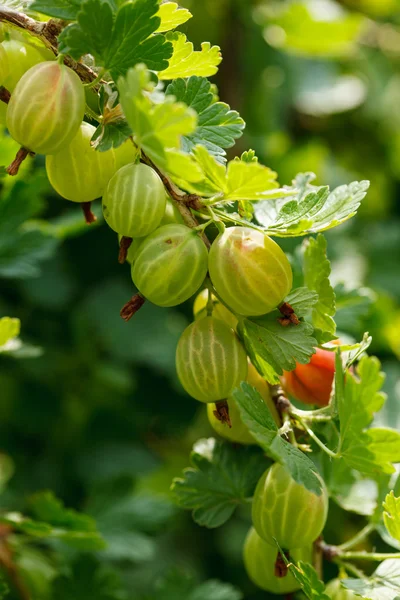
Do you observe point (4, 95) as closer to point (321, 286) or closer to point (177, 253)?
point (177, 253)

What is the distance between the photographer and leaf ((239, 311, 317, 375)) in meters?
0.63

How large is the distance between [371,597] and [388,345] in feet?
2.58

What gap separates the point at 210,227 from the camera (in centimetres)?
72

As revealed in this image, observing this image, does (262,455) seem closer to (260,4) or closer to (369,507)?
(369,507)

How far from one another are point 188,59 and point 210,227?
163 millimetres

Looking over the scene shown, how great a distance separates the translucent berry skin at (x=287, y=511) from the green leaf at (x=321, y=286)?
0.14m

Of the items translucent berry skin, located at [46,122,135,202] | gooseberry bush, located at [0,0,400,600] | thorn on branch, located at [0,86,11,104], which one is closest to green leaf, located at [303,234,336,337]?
gooseberry bush, located at [0,0,400,600]

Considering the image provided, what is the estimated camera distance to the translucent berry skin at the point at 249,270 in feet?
1.95

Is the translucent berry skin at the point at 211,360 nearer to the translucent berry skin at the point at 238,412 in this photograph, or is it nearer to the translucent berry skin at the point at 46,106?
the translucent berry skin at the point at 238,412

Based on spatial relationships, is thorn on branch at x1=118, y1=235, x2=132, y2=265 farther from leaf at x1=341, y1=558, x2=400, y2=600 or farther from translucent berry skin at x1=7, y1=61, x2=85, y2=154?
leaf at x1=341, y1=558, x2=400, y2=600

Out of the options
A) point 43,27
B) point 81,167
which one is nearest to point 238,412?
point 81,167

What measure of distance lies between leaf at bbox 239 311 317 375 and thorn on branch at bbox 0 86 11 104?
30cm

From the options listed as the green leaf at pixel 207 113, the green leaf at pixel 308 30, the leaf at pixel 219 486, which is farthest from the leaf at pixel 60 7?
the green leaf at pixel 308 30

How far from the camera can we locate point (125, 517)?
1.18 meters
